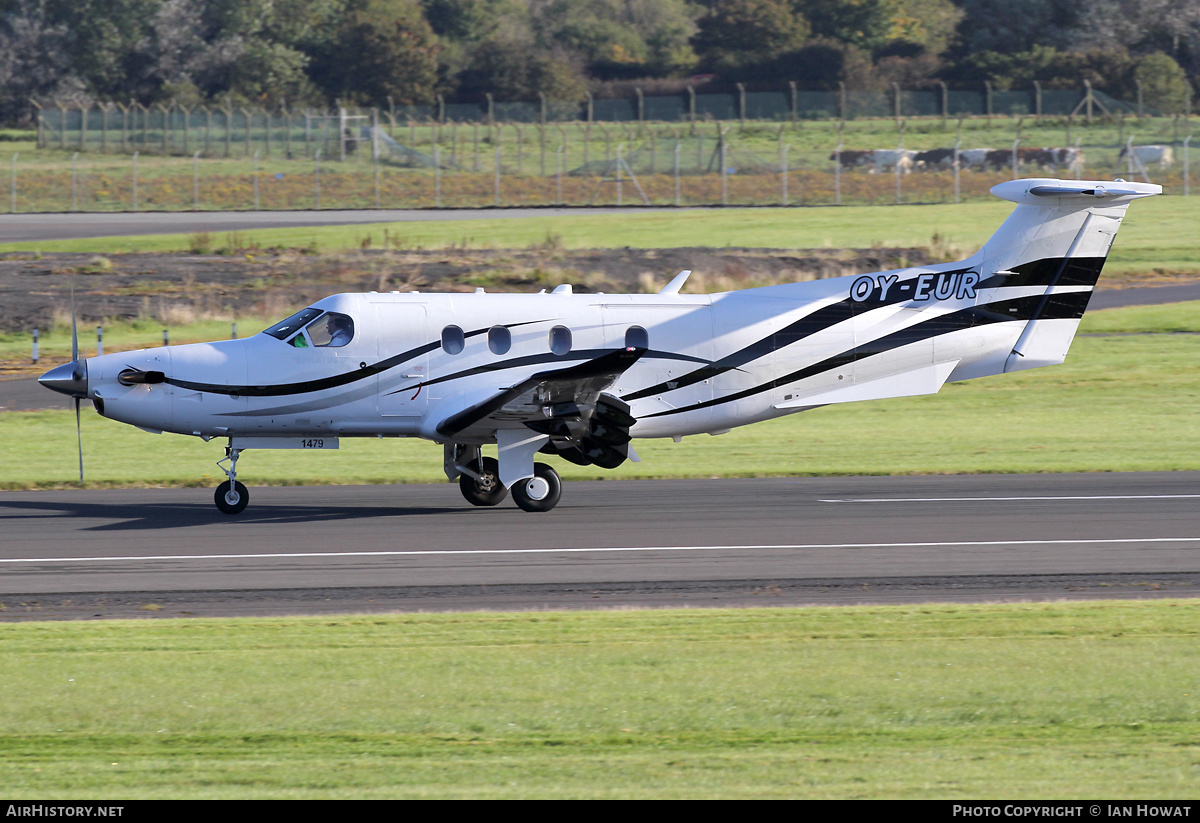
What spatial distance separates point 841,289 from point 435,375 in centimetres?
576

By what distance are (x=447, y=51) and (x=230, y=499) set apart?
84309mm

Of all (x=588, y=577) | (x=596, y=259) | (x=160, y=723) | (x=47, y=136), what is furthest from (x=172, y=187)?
(x=160, y=723)

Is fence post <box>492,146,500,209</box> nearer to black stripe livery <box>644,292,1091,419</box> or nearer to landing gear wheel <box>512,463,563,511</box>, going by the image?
black stripe livery <box>644,292,1091,419</box>

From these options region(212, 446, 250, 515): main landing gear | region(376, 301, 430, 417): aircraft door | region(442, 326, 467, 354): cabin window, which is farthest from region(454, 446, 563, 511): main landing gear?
region(212, 446, 250, 515): main landing gear

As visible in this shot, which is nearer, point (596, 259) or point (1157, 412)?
point (1157, 412)

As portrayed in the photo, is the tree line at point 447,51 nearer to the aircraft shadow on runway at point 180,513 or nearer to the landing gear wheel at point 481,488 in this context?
the landing gear wheel at point 481,488

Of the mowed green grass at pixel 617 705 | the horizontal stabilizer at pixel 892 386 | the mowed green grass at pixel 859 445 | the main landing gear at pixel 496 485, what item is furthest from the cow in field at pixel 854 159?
the mowed green grass at pixel 617 705

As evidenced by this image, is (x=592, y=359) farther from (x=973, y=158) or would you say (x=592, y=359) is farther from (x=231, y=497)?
(x=973, y=158)

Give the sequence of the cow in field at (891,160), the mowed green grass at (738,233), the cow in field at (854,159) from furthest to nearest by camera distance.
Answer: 1. the cow in field at (854,159)
2. the cow in field at (891,160)
3. the mowed green grass at (738,233)

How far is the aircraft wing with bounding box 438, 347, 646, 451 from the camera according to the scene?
17.1 meters

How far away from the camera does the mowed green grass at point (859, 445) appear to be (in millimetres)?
21922

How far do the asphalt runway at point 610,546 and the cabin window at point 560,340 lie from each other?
7.02ft

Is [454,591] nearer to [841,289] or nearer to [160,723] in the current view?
[160,723]

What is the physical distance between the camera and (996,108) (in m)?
76.1
